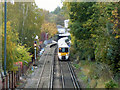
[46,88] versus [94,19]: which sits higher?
[94,19]

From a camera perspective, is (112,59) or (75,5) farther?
(75,5)

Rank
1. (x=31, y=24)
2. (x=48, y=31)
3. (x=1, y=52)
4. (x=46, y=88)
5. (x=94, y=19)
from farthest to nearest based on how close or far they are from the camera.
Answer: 1. (x=48, y=31)
2. (x=31, y=24)
3. (x=94, y=19)
4. (x=46, y=88)
5. (x=1, y=52)

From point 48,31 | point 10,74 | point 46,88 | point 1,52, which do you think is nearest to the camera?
point 1,52

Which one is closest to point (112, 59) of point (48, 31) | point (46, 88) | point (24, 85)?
point (46, 88)

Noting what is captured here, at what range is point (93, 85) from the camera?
586 inches

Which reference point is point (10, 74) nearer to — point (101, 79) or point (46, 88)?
point (46, 88)

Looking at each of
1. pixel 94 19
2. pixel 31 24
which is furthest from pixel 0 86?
pixel 31 24

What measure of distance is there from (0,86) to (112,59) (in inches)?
309

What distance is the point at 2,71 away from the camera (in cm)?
1286

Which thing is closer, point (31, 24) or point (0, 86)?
point (0, 86)

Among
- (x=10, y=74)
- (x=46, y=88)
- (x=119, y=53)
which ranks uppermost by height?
(x=119, y=53)

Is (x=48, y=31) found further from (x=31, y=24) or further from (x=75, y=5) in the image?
(x=75, y=5)

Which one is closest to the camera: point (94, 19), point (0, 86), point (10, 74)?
point (0, 86)

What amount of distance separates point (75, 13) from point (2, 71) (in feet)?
40.9
